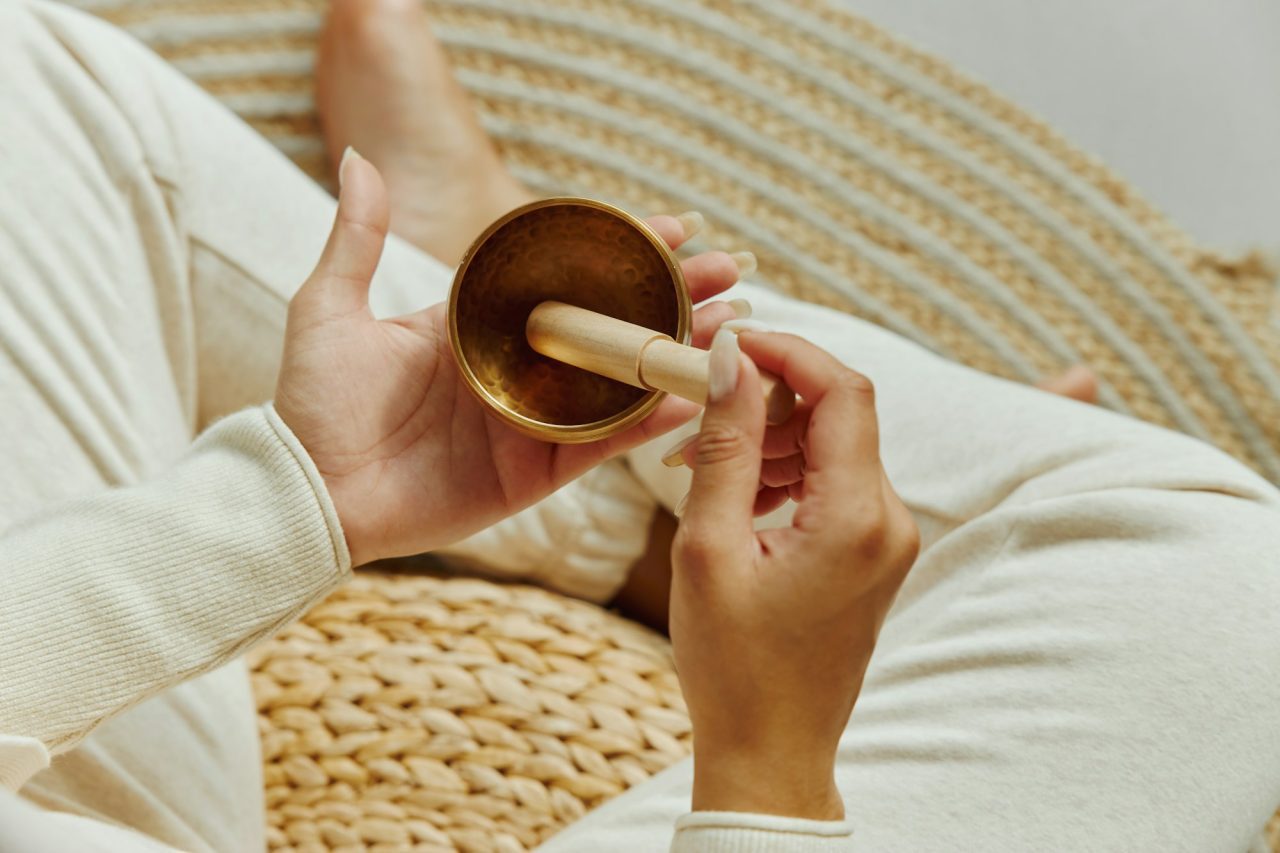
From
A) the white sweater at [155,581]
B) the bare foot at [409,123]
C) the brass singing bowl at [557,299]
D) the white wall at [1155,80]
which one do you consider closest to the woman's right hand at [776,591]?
the brass singing bowl at [557,299]

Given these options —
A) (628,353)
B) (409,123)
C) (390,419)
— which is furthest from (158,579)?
(409,123)

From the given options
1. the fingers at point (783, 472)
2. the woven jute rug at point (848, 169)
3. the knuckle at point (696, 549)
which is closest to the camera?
the knuckle at point (696, 549)

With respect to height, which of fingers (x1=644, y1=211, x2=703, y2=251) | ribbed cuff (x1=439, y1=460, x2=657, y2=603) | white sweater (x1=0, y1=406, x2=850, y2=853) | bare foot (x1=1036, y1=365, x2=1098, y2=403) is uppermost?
fingers (x1=644, y1=211, x2=703, y2=251)

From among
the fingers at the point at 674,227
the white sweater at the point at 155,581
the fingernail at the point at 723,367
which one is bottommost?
the white sweater at the point at 155,581

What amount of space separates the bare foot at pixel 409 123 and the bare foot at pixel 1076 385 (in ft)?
Answer: 1.68

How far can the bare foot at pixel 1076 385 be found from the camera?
1.05 meters

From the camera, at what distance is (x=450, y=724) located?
792 millimetres

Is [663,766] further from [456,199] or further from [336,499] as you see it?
[456,199]

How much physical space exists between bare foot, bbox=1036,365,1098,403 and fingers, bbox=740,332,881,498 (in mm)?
659

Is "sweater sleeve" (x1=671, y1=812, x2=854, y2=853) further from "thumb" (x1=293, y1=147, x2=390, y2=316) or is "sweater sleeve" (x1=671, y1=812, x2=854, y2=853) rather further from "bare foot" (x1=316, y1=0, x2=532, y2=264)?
"bare foot" (x1=316, y1=0, x2=532, y2=264)

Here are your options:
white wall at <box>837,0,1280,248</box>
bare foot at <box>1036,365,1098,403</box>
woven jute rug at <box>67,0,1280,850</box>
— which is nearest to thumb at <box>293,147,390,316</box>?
woven jute rug at <box>67,0,1280,850</box>

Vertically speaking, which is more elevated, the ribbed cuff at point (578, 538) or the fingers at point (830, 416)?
the fingers at point (830, 416)

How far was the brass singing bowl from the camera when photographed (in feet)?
1.77

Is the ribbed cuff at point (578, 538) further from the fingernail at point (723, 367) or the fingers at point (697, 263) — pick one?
the fingernail at point (723, 367)
